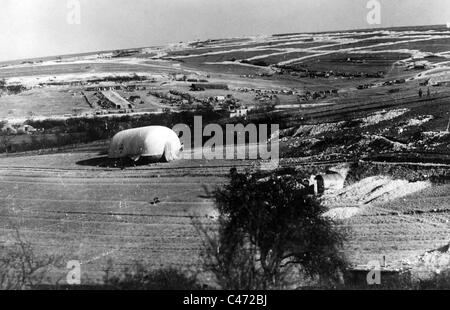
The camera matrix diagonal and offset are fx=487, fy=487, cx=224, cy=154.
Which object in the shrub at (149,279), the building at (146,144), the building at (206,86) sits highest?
the building at (206,86)

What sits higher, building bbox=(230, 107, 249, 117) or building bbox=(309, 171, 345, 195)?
building bbox=(230, 107, 249, 117)

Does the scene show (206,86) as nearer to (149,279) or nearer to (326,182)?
(326,182)

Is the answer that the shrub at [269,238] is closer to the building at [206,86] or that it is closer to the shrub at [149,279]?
the shrub at [149,279]

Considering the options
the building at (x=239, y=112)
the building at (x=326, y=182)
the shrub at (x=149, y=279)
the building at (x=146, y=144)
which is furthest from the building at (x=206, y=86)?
the shrub at (x=149, y=279)

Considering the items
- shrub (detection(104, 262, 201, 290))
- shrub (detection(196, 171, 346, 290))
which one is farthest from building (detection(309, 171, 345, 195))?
shrub (detection(104, 262, 201, 290))

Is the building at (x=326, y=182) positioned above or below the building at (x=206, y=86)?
below

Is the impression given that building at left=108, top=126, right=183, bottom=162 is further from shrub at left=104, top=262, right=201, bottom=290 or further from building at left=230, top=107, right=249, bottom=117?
shrub at left=104, top=262, right=201, bottom=290

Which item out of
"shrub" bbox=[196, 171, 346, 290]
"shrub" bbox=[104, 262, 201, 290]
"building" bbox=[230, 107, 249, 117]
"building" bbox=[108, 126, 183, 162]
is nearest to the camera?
"shrub" bbox=[196, 171, 346, 290]

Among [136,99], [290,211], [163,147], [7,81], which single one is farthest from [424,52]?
[290,211]
